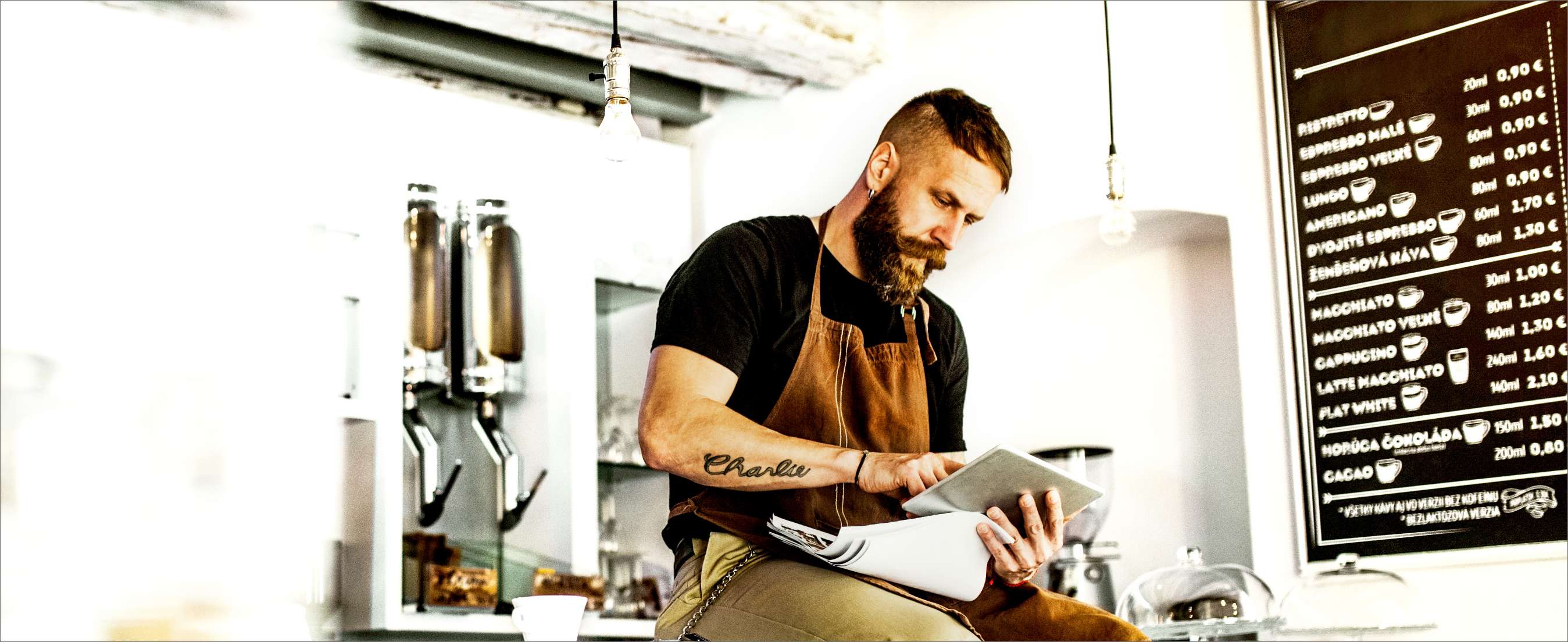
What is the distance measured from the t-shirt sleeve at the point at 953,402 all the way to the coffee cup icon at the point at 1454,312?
4.15 ft

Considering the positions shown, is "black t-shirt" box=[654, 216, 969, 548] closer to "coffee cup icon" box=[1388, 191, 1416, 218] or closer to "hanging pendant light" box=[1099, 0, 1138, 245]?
"hanging pendant light" box=[1099, 0, 1138, 245]

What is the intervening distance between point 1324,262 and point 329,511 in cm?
303

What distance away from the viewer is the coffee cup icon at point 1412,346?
312 cm

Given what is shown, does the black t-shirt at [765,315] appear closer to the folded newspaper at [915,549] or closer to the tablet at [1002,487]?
the folded newspaper at [915,549]

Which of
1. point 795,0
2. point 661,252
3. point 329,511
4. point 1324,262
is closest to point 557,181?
point 661,252

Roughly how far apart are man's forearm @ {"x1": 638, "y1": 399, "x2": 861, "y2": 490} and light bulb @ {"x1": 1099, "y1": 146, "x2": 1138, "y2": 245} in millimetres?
784

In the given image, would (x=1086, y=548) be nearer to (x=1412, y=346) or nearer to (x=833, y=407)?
(x=1412, y=346)

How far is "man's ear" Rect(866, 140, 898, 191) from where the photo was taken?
2398 millimetres

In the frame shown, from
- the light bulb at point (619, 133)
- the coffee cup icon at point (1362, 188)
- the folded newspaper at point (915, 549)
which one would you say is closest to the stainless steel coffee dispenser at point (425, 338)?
the light bulb at point (619, 133)

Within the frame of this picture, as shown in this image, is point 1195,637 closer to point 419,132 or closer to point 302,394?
point 419,132

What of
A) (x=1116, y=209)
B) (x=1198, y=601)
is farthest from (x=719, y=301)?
(x=1198, y=601)

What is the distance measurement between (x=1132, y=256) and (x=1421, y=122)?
0.81m

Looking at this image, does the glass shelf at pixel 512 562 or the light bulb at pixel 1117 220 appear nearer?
the light bulb at pixel 1117 220

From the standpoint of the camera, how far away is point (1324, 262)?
3264 mm
